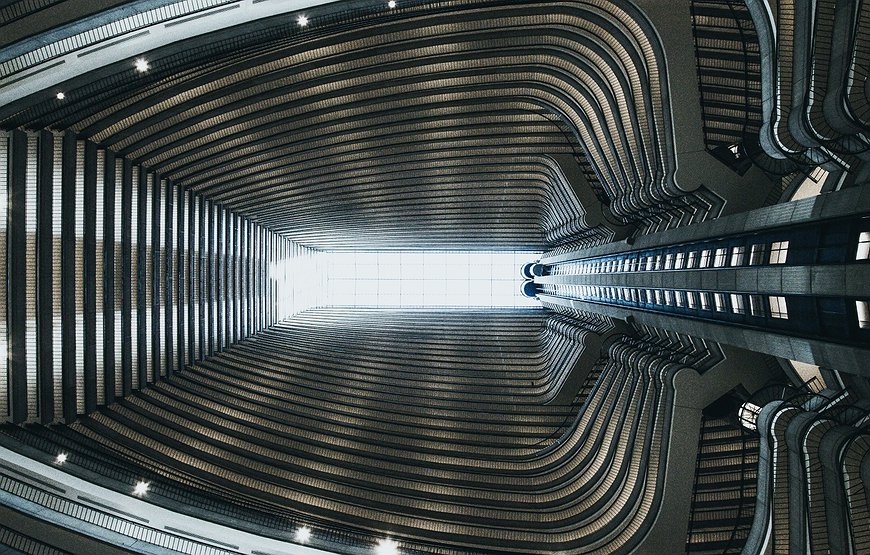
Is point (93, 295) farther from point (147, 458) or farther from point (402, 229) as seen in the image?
point (402, 229)

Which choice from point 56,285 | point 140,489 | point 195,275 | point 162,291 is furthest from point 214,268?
point 140,489

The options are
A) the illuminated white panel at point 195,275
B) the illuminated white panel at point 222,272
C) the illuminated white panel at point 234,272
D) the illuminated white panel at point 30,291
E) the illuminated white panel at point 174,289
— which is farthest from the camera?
the illuminated white panel at point 234,272

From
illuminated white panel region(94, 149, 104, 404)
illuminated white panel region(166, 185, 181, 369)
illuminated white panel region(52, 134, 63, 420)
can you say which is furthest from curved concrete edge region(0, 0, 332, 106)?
illuminated white panel region(166, 185, 181, 369)

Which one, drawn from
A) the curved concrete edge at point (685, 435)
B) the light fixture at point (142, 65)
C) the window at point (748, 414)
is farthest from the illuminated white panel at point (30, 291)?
the window at point (748, 414)

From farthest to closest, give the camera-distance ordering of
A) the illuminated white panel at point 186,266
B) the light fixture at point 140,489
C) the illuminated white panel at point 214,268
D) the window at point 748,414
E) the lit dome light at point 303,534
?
1. the illuminated white panel at point 214,268
2. the illuminated white panel at point 186,266
3. the lit dome light at point 303,534
4. the light fixture at point 140,489
5. the window at point 748,414

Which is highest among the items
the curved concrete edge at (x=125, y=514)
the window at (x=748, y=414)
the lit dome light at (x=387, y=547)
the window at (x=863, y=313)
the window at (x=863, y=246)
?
the window at (x=863, y=246)

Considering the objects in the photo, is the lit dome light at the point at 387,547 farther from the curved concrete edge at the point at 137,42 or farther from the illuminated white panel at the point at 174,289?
the curved concrete edge at the point at 137,42
